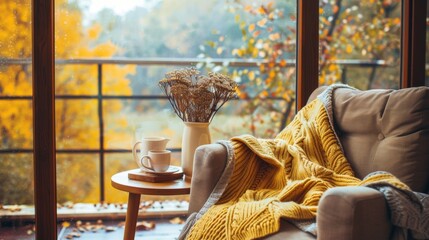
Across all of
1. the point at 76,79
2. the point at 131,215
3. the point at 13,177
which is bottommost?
the point at 131,215

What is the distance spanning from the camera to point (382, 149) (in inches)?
82.8

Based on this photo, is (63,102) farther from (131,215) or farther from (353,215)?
(353,215)

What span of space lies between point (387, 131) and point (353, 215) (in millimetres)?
699

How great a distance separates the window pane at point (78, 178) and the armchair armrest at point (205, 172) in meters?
0.97

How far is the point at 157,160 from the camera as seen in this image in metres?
2.26

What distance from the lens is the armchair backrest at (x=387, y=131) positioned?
1.99 metres

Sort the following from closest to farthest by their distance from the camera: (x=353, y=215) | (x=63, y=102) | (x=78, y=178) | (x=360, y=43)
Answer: (x=353, y=215), (x=63, y=102), (x=78, y=178), (x=360, y=43)

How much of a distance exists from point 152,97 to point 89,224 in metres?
0.94

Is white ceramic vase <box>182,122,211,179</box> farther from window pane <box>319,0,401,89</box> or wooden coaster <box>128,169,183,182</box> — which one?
window pane <box>319,0,401,89</box>

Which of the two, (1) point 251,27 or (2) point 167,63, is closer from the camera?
(2) point 167,63

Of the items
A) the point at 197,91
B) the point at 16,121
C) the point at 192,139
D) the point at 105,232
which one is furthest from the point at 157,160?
the point at 105,232

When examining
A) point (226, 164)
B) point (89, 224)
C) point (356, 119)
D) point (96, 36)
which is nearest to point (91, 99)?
point (96, 36)

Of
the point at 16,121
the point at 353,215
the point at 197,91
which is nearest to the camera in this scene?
the point at 353,215

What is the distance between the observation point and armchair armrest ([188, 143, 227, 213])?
6.89 ft
